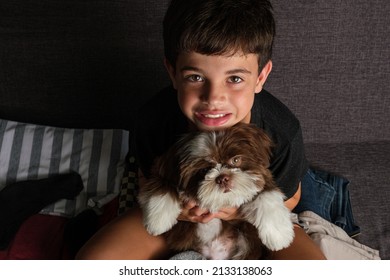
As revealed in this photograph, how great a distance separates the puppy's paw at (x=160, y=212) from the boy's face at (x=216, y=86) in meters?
0.28

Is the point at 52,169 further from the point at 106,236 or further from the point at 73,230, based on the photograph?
the point at 106,236

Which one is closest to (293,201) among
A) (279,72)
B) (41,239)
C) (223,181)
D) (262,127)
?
(262,127)

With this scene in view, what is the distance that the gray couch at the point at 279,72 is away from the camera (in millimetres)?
2307

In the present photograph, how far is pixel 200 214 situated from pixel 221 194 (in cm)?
19

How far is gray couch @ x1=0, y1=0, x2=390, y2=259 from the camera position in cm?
231

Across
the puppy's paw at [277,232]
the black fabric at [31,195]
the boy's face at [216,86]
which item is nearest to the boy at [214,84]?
the boy's face at [216,86]

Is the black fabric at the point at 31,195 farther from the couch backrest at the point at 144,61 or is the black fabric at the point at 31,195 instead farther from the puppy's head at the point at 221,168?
the puppy's head at the point at 221,168

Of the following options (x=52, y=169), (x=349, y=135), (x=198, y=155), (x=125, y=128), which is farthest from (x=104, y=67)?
(x=349, y=135)

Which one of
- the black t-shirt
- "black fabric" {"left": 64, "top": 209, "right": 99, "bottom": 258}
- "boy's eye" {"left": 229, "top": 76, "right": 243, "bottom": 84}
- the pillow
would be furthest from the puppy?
the pillow

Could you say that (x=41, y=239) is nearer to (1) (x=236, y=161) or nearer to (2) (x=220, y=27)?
(1) (x=236, y=161)

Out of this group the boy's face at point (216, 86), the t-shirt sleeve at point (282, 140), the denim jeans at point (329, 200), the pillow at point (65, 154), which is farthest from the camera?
the pillow at point (65, 154)

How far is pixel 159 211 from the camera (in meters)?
1.66

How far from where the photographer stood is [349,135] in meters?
2.58

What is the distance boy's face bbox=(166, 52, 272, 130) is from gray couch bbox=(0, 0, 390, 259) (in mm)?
788
